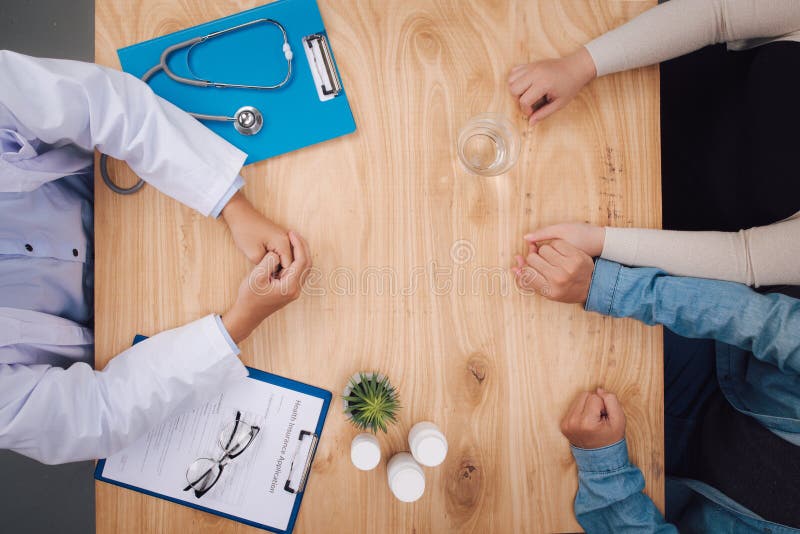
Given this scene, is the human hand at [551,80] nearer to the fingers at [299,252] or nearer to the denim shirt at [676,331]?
the denim shirt at [676,331]

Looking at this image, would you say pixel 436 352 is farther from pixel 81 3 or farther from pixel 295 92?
pixel 81 3

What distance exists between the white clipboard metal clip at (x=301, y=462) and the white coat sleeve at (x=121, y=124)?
0.41m

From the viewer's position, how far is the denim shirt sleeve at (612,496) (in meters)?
0.71

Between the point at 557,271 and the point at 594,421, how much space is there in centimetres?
25

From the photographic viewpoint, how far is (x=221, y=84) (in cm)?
71

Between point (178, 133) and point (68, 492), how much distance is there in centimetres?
127

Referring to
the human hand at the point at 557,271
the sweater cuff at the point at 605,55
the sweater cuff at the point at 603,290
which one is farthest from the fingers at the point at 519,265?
the sweater cuff at the point at 605,55

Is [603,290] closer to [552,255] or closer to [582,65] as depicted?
[552,255]

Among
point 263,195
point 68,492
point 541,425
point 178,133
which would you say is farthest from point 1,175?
point 68,492

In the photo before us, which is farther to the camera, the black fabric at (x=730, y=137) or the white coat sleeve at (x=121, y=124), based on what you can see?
the black fabric at (x=730, y=137)

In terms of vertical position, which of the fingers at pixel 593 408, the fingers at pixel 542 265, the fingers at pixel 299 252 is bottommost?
the fingers at pixel 593 408

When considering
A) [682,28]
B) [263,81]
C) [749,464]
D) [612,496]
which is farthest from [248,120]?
[749,464]

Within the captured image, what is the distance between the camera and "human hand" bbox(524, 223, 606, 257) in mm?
725

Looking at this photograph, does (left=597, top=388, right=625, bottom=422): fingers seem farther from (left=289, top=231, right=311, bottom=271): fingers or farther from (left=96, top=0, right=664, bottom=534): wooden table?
(left=289, top=231, right=311, bottom=271): fingers
